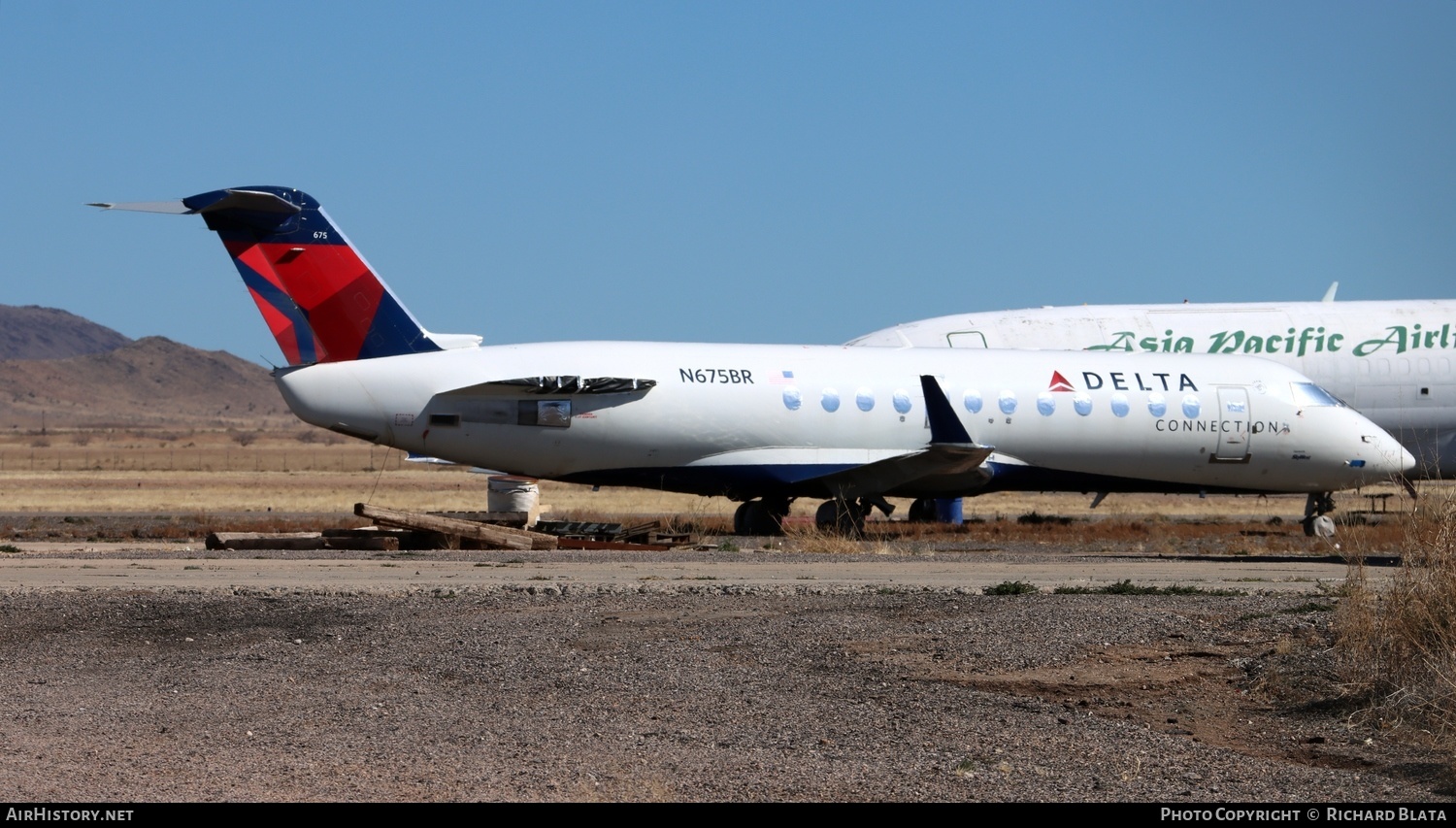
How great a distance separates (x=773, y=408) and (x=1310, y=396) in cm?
1110

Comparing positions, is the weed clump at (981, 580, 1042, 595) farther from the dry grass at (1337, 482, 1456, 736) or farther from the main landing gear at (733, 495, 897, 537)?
the main landing gear at (733, 495, 897, 537)

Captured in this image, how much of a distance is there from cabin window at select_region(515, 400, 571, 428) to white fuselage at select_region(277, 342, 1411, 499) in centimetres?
3

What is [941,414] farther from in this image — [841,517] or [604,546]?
[604,546]

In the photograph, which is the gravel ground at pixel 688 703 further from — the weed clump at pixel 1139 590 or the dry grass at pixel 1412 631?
the weed clump at pixel 1139 590

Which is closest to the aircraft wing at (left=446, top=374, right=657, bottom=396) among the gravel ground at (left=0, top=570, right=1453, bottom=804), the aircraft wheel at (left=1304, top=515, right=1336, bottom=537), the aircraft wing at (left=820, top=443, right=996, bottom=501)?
the aircraft wing at (left=820, top=443, right=996, bottom=501)

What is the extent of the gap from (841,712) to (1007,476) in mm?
20929

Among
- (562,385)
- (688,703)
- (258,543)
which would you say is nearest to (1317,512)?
(562,385)

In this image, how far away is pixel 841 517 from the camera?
30578 mm

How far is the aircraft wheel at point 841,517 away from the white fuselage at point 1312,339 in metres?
6.31

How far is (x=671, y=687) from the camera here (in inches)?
475

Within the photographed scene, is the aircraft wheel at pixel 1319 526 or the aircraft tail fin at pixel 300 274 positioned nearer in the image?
the aircraft tail fin at pixel 300 274

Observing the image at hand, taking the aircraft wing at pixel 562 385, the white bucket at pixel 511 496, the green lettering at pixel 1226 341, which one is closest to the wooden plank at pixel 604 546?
the aircraft wing at pixel 562 385

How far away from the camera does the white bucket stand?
3534cm

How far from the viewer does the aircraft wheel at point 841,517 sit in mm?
30422
